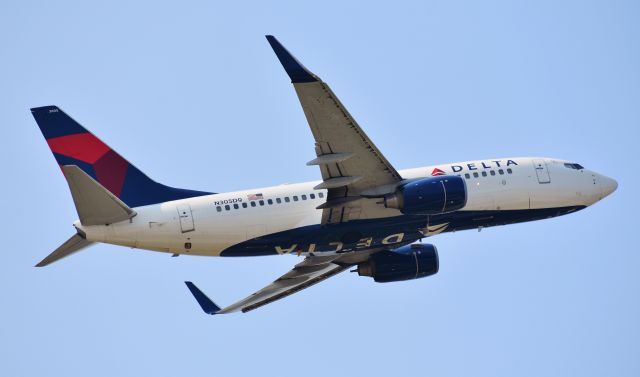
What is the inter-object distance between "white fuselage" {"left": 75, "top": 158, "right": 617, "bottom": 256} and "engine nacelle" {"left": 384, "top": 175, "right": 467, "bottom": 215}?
1316 millimetres

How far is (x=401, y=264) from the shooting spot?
6712 cm

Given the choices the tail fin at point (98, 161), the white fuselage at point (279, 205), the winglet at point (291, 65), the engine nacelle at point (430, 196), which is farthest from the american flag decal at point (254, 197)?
the winglet at point (291, 65)

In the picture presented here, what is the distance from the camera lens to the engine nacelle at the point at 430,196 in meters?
58.9

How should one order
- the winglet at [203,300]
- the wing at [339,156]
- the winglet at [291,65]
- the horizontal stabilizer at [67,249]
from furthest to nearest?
the winglet at [203,300] < the horizontal stabilizer at [67,249] < the wing at [339,156] < the winglet at [291,65]

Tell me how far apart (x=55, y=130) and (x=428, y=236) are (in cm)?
1990

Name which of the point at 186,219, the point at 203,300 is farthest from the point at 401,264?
the point at 186,219

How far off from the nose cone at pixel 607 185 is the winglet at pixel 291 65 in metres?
22.2

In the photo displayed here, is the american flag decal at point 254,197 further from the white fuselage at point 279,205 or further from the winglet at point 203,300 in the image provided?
the winglet at point 203,300

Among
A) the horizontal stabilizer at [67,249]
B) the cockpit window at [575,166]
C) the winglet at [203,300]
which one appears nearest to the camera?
the horizontal stabilizer at [67,249]

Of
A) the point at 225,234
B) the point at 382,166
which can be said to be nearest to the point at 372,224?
the point at 382,166

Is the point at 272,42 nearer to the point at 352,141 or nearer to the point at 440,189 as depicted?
the point at 352,141

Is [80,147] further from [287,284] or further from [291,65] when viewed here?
[291,65]

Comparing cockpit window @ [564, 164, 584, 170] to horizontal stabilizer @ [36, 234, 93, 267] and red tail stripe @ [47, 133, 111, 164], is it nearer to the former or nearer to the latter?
red tail stripe @ [47, 133, 111, 164]

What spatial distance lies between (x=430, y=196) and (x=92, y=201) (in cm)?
1608
